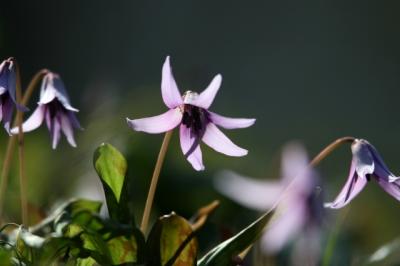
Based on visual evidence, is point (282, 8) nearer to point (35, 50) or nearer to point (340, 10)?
point (340, 10)

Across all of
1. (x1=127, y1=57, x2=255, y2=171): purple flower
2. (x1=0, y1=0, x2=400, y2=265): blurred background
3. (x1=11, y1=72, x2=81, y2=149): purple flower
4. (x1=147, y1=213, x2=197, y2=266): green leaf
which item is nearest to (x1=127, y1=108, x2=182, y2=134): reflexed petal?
(x1=127, y1=57, x2=255, y2=171): purple flower

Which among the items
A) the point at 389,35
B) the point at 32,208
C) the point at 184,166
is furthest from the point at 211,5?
the point at 32,208

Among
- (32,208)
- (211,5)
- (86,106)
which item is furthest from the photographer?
(211,5)

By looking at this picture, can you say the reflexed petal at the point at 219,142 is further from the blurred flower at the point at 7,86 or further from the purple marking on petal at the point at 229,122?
the blurred flower at the point at 7,86

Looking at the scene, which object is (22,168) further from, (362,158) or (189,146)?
(362,158)

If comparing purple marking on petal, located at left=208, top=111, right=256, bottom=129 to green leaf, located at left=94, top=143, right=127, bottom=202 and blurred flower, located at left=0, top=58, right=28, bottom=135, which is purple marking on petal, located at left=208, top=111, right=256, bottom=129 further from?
blurred flower, located at left=0, top=58, right=28, bottom=135

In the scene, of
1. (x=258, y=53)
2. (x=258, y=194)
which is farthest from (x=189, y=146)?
(x=258, y=53)
